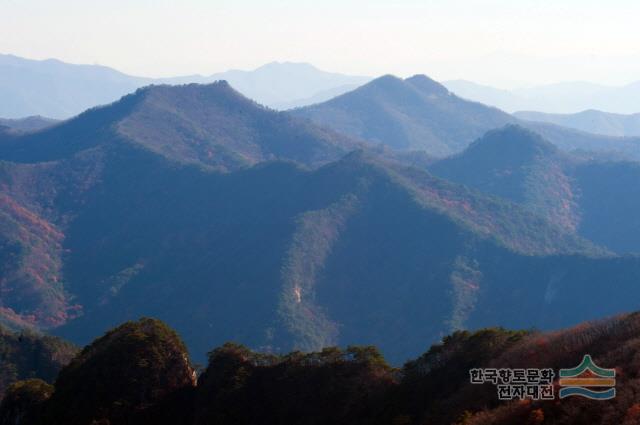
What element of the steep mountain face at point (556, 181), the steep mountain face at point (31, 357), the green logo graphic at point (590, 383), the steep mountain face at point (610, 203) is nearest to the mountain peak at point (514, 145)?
the steep mountain face at point (556, 181)

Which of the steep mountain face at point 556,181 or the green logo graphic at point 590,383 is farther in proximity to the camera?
the steep mountain face at point 556,181

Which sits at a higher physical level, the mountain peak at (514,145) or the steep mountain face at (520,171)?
the mountain peak at (514,145)

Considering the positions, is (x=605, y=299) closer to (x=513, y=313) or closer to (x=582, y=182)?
(x=513, y=313)

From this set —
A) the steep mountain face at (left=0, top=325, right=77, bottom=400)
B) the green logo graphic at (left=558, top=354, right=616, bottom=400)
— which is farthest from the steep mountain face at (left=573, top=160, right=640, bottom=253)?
the green logo graphic at (left=558, top=354, right=616, bottom=400)

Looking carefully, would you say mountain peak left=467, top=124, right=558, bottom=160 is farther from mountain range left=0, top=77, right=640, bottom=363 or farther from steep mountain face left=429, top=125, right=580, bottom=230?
mountain range left=0, top=77, right=640, bottom=363

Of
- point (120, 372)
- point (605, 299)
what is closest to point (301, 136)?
point (605, 299)

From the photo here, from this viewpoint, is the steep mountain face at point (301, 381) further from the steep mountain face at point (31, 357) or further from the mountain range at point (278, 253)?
the mountain range at point (278, 253)

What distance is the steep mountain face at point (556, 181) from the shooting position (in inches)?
5615

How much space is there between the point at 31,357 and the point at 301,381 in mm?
33512

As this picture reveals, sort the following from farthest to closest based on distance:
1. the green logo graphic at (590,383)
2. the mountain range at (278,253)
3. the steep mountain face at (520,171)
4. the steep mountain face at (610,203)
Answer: the steep mountain face at (520,171)
the steep mountain face at (610,203)
the mountain range at (278,253)
the green logo graphic at (590,383)

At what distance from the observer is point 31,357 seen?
176 feet

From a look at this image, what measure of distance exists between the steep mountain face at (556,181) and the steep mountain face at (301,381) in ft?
387

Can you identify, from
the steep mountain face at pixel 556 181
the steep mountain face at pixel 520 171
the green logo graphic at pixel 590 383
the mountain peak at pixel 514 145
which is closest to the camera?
the green logo graphic at pixel 590 383

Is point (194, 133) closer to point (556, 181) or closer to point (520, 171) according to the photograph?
point (520, 171)
